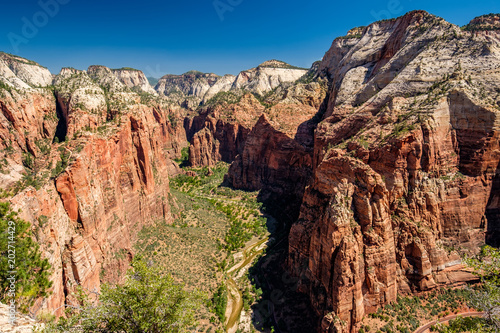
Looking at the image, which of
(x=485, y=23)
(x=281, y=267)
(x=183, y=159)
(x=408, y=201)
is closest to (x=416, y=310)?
(x=408, y=201)

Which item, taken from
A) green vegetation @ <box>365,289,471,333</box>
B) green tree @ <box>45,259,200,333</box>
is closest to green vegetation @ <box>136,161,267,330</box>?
green tree @ <box>45,259,200,333</box>

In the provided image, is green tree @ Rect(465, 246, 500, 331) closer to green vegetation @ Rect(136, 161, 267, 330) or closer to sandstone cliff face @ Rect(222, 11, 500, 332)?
sandstone cliff face @ Rect(222, 11, 500, 332)

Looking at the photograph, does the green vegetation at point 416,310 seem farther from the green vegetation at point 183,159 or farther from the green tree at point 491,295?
the green vegetation at point 183,159

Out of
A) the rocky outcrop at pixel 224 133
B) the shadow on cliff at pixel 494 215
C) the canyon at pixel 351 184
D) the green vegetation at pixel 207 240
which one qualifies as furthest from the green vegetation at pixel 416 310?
the rocky outcrop at pixel 224 133

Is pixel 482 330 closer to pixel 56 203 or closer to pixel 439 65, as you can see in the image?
pixel 56 203

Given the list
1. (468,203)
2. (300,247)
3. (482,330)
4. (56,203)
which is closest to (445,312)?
(468,203)
